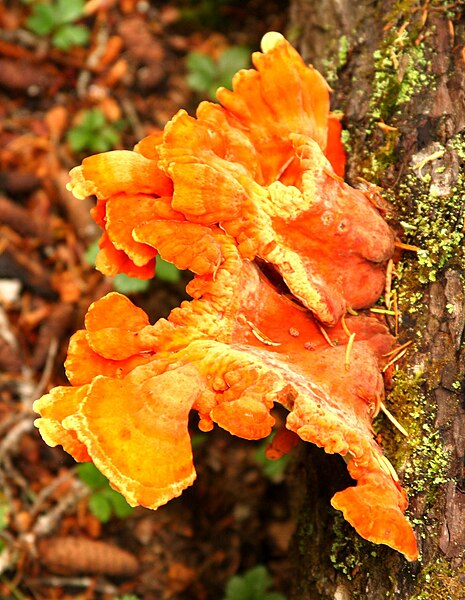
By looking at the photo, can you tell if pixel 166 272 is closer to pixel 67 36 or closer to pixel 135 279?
pixel 135 279

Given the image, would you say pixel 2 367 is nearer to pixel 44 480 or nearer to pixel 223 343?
pixel 44 480


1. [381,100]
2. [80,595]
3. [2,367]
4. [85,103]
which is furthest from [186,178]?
[85,103]

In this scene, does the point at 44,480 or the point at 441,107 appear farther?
the point at 44,480

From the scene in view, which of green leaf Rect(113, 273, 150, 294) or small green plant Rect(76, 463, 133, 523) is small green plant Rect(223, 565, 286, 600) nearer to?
small green plant Rect(76, 463, 133, 523)

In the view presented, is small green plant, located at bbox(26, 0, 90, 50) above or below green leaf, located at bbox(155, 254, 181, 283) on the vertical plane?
above

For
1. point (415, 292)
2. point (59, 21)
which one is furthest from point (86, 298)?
point (415, 292)

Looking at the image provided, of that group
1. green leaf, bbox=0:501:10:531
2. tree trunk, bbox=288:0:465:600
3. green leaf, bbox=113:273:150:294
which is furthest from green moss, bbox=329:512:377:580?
green leaf, bbox=0:501:10:531
